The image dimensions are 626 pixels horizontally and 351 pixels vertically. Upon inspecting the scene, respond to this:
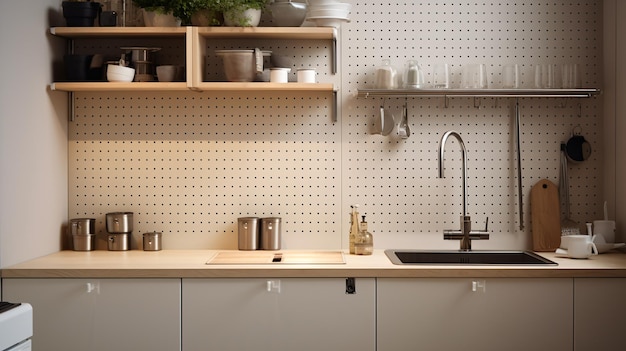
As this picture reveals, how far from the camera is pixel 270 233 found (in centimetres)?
370

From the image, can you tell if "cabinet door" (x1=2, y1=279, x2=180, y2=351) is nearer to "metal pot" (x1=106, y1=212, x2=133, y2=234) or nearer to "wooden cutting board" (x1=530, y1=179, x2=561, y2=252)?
"metal pot" (x1=106, y1=212, x2=133, y2=234)

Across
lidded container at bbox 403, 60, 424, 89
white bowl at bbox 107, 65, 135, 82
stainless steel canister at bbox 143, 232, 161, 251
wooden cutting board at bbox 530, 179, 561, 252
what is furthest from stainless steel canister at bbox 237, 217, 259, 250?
wooden cutting board at bbox 530, 179, 561, 252

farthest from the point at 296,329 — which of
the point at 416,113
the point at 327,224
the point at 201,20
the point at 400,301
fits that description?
the point at 201,20

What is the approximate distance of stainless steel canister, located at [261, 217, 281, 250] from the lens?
3.69m

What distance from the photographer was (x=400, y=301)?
321 centimetres

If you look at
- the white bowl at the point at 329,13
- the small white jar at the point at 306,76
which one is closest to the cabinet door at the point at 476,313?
the small white jar at the point at 306,76

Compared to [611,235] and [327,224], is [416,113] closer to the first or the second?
[327,224]

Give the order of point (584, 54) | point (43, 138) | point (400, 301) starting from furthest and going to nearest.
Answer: point (584, 54), point (43, 138), point (400, 301)

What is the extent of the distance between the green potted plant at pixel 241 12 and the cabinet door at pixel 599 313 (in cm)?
185

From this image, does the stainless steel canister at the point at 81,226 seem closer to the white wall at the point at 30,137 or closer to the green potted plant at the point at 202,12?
the white wall at the point at 30,137

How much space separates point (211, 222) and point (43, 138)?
893 millimetres

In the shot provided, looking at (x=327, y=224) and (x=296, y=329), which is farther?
(x=327, y=224)

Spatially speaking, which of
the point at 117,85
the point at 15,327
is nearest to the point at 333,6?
the point at 117,85

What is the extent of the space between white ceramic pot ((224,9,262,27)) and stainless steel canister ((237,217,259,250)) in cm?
93
